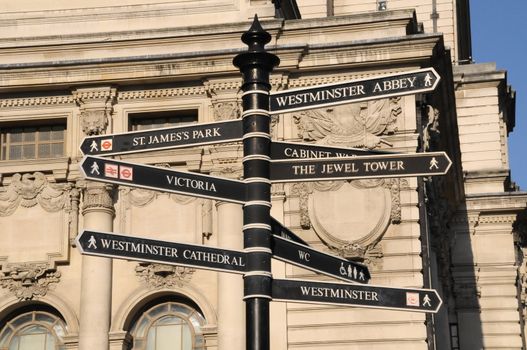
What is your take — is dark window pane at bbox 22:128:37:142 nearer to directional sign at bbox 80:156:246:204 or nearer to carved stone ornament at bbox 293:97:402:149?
carved stone ornament at bbox 293:97:402:149

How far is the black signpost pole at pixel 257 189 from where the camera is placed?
41.7 feet

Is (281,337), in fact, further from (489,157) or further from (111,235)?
(489,157)

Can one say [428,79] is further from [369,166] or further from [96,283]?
[96,283]

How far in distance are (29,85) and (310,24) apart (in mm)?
7414

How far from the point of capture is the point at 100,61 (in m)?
29.7

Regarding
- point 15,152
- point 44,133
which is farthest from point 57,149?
point 15,152

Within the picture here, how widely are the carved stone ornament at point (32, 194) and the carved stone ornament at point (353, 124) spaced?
6300mm

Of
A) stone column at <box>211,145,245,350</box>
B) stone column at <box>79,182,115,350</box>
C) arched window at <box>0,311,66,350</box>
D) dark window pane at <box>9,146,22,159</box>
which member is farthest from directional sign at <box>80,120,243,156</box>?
dark window pane at <box>9,146,22,159</box>

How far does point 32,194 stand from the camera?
29422mm

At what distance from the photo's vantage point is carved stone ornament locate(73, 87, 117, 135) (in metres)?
29.5

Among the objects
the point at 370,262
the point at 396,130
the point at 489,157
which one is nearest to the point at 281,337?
the point at 370,262

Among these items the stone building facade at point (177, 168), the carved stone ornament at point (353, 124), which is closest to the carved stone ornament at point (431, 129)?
the stone building facade at point (177, 168)

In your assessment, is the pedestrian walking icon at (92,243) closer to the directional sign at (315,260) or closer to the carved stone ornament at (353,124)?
the directional sign at (315,260)

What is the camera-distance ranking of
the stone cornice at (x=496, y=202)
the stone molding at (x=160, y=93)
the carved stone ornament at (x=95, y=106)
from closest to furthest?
the carved stone ornament at (x=95, y=106), the stone molding at (x=160, y=93), the stone cornice at (x=496, y=202)
